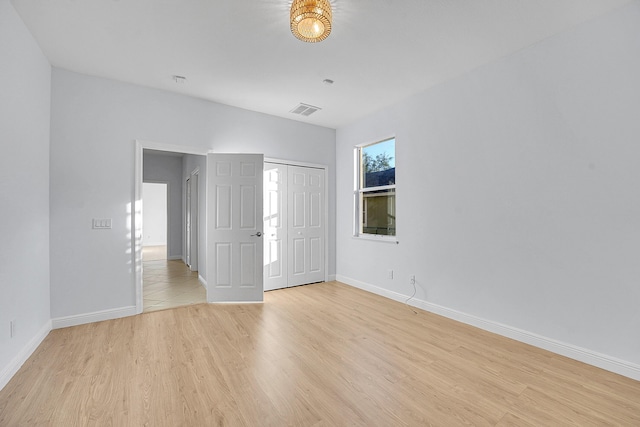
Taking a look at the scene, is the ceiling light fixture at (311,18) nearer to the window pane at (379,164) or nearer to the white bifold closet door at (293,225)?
the window pane at (379,164)

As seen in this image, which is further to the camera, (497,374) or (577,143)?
(577,143)

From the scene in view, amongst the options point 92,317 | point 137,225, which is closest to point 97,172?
point 137,225

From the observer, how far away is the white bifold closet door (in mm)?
4680

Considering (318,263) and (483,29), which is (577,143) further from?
(318,263)

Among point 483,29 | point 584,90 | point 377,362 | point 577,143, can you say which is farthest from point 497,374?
Result: point 483,29

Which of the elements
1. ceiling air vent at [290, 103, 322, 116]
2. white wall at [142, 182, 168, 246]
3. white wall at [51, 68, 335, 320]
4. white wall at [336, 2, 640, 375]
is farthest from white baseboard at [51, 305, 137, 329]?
white wall at [142, 182, 168, 246]

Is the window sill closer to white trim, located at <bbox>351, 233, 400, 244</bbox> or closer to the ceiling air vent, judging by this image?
white trim, located at <bbox>351, 233, 400, 244</bbox>

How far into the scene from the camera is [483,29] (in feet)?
8.27

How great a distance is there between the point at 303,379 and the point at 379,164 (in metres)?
3.40

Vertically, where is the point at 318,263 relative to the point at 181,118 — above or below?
below

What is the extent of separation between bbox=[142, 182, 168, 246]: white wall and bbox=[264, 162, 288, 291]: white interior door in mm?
8080

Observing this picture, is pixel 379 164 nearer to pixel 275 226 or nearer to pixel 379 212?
pixel 379 212

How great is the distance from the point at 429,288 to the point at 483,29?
9.43 feet

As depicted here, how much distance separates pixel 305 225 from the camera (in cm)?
504
